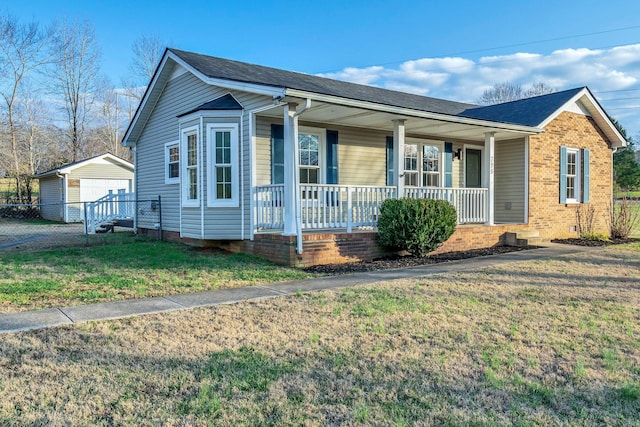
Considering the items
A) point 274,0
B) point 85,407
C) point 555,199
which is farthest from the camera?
point 274,0

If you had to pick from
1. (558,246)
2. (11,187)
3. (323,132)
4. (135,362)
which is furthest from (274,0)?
(11,187)

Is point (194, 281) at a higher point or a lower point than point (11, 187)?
lower

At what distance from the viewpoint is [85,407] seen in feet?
10.2

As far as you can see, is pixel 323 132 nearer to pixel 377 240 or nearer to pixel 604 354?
pixel 377 240

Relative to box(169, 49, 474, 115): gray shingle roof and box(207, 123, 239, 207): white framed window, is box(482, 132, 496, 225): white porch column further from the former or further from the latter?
box(207, 123, 239, 207): white framed window

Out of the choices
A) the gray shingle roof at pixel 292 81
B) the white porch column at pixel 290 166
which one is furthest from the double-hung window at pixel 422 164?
the white porch column at pixel 290 166

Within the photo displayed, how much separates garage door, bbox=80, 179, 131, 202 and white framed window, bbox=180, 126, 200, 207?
14828 mm

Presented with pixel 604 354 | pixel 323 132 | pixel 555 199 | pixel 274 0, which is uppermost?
pixel 274 0

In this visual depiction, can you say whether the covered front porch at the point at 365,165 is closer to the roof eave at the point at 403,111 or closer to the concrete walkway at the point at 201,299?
the roof eave at the point at 403,111

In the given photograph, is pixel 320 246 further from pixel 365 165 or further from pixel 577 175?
pixel 577 175

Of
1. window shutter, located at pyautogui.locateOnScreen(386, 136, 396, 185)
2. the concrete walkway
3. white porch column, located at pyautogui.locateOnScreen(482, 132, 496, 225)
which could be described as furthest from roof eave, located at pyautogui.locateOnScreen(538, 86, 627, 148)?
the concrete walkway

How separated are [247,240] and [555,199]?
967 cm

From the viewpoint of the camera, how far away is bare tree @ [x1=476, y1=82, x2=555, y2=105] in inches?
1730

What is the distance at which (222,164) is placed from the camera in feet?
34.0
